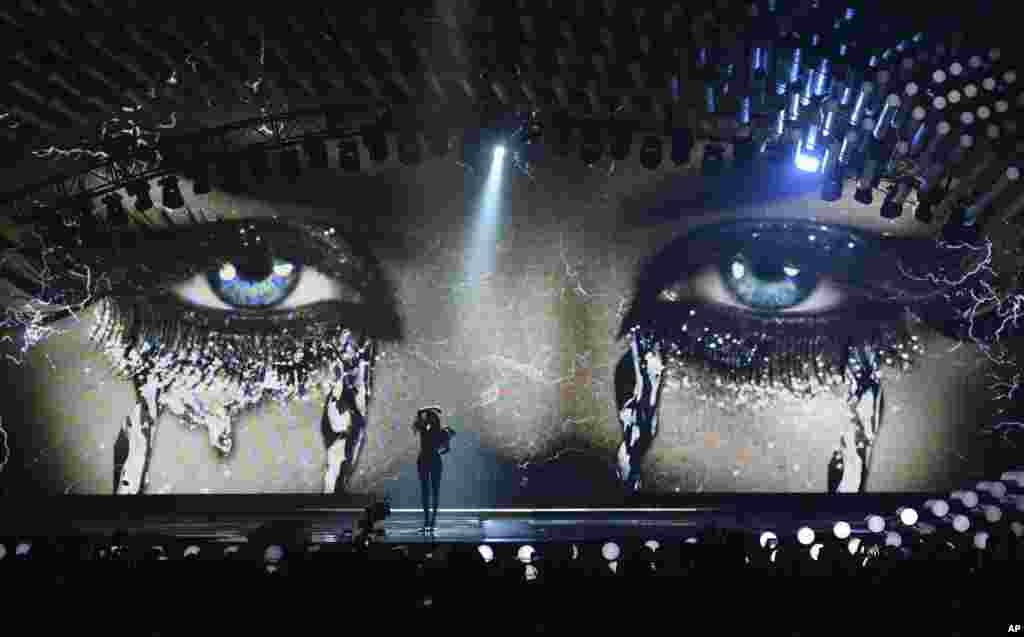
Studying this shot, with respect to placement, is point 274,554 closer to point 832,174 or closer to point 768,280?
point 768,280

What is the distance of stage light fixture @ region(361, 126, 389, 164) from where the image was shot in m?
5.41

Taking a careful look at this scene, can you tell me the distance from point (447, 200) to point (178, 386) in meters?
1.90

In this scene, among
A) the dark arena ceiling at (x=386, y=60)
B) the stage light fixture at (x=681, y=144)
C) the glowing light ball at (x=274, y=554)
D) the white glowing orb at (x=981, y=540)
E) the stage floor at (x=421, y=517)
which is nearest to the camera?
the glowing light ball at (x=274, y=554)

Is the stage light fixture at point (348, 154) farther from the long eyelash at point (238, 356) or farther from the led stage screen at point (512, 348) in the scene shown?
the long eyelash at point (238, 356)

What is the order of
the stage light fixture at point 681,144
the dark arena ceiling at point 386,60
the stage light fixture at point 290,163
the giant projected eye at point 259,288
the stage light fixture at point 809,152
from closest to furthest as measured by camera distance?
1. the dark arena ceiling at point 386,60
2. the stage light fixture at point 809,152
3. the stage light fixture at point 681,144
4. the stage light fixture at point 290,163
5. the giant projected eye at point 259,288

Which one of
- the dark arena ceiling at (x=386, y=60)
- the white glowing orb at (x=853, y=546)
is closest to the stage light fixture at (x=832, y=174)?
the dark arena ceiling at (x=386, y=60)

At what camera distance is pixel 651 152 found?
532 centimetres

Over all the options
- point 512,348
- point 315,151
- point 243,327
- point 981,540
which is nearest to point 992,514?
point 981,540

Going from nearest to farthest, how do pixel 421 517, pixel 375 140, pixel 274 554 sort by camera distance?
pixel 274 554
pixel 421 517
pixel 375 140

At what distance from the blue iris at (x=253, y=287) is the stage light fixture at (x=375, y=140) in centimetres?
82

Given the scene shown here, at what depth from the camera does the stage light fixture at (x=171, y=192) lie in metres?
5.44

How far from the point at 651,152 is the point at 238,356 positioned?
2617mm

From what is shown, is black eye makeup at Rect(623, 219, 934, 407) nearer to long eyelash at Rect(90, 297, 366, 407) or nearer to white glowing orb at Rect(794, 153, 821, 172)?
white glowing orb at Rect(794, 153, 821, 172)

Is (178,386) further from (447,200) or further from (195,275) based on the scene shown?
(447,200)
